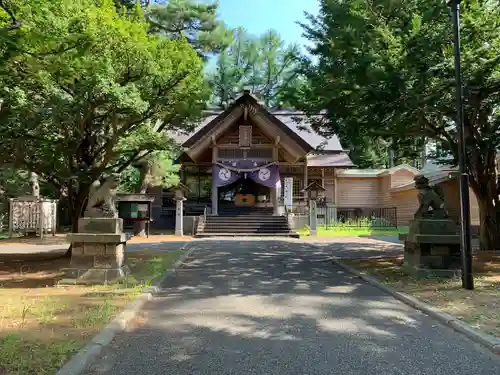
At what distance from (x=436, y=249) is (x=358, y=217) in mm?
20299

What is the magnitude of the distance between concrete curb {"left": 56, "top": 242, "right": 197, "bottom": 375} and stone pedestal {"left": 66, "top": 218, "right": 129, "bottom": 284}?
4.12ft

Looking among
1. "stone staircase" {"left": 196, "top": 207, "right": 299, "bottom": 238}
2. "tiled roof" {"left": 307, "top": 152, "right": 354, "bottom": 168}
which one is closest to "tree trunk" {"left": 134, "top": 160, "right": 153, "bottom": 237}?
"stone staircase" {"left": 196, "top": 207, "right": 299, "bottom": 238}

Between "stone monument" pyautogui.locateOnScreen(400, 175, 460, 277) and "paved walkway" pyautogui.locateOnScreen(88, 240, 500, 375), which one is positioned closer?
"paved walkway" pyautogui.locateOnScreen(88, 240, 500, 375)

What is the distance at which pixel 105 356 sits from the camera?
472 centimetres

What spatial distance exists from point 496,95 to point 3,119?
12.0 meters

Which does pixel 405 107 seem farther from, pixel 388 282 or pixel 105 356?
pixel 105 356

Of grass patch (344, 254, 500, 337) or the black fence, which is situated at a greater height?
the black fence

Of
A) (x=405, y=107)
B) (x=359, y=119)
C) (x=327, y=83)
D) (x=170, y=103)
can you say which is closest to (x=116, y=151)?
(x=170, y=103)

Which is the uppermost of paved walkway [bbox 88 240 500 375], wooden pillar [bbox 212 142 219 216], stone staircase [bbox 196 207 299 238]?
wooden pillar [bbox 212 142 219 216]

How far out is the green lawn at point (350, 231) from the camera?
22859mm

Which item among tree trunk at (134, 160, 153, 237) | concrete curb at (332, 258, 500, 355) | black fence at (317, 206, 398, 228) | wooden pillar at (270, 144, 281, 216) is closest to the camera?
concrete curb at (332, 258, 500, 355)

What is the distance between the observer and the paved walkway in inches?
175

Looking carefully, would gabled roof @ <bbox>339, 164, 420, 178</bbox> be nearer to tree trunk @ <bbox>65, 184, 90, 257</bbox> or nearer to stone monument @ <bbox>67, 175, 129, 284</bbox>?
tree trunk @ <bbox>65, 184, 90, 257</bbox>

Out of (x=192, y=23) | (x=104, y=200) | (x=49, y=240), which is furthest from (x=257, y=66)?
(x=104, y=200)
